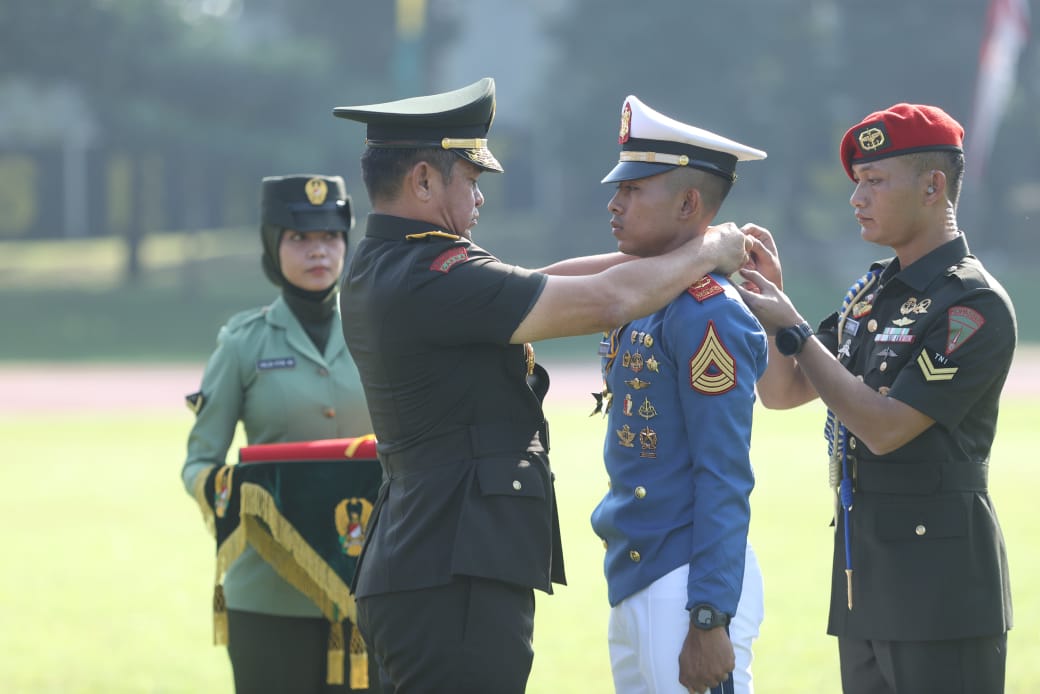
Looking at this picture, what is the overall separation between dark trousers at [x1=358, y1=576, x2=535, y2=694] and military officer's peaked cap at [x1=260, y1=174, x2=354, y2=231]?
2.01m

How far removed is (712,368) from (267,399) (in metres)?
2.07

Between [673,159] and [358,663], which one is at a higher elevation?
[673,159]

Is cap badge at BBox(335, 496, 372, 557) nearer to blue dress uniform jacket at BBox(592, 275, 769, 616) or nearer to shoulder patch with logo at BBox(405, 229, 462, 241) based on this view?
blue dress uniform jacket at BBox(592, 275, 769, 616)

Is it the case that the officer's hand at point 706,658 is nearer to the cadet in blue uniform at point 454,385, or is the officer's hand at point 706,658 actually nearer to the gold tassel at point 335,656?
the cadet in blue uniform at point 454,385

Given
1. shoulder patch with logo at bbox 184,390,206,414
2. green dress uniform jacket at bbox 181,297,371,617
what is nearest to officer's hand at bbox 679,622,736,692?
green dress uniform jacket at bbox 181,297,371,617

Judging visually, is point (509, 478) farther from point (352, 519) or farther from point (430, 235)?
point (352, 519)

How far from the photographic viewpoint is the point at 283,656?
4.74 metres

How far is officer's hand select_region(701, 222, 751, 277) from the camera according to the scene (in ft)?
11.7

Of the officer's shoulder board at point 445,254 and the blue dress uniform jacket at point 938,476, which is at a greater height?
the officer's shoulder board at point 445,254

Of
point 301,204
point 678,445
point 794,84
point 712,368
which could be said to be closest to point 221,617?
point 301,204

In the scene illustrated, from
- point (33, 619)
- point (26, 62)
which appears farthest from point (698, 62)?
point (33, 619)

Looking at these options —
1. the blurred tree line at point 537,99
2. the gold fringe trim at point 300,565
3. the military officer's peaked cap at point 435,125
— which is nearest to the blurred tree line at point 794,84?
the blurred tree line at point 537,99

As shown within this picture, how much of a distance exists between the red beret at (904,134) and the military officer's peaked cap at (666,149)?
0.47m

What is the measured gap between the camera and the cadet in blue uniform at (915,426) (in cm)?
377
